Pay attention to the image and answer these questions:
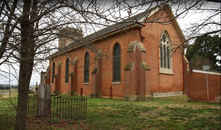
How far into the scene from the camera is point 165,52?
18.0 m

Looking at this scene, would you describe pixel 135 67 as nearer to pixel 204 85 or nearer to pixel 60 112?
pixel 204 85

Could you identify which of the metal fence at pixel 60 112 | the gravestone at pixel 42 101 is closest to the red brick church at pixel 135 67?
the gravestone at pixel 42 101

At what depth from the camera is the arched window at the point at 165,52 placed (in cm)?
1737

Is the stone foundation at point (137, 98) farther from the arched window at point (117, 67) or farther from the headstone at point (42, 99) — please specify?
the headstone at point (42, 99)

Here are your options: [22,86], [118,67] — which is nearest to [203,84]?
[118,67]

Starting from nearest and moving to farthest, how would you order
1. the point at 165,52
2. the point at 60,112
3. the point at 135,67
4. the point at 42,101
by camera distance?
the point at 60,112 → the point at 42,101 → the point at 135,67 → the point at 165,52

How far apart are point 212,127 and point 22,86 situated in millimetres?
6110

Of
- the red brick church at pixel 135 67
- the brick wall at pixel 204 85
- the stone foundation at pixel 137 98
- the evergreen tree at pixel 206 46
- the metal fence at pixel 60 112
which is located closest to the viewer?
the metal fence at pixel 60 112

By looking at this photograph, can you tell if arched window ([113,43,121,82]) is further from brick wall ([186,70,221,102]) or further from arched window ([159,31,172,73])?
brick wall ([186,70,221,102])

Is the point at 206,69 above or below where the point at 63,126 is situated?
above

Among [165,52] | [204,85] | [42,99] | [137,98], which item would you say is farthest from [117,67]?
[42,99]

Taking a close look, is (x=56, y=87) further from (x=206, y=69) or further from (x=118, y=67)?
(x=206, y=69)

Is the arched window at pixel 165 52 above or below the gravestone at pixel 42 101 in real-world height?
above

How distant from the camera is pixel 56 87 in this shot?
26.6 m
